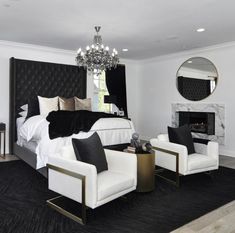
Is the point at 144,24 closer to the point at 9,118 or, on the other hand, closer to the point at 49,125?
the point at 49,125

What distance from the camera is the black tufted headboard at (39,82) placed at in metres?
5.78

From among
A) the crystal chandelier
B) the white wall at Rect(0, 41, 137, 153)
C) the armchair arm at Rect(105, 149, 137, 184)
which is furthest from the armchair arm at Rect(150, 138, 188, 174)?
the white wall at Rect(0, 41, 137, 153)

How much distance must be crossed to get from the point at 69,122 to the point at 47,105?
1.61 meters

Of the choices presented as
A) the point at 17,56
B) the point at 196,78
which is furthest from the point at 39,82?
the point at 196,78

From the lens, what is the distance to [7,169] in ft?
15.1

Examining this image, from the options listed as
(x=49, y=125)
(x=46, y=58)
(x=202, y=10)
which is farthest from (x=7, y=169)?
(x=202, y=10)

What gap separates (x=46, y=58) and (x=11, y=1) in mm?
2974

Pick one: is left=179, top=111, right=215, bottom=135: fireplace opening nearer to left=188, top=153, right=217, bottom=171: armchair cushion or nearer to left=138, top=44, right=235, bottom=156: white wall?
left=138, top=44, right=235, bottom=156: white wall

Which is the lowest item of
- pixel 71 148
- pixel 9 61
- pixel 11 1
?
pixel 71 148

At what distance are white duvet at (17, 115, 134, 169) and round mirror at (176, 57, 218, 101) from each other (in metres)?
2.71

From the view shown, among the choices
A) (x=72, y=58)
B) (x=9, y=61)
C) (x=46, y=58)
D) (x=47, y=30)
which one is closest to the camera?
(x=47, y=30)

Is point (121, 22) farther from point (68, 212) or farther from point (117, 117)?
point (68, 212)

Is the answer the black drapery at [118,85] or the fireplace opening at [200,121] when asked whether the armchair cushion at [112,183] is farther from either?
the black drapery at [118,85]

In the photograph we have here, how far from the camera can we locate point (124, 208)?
2.94 metres
